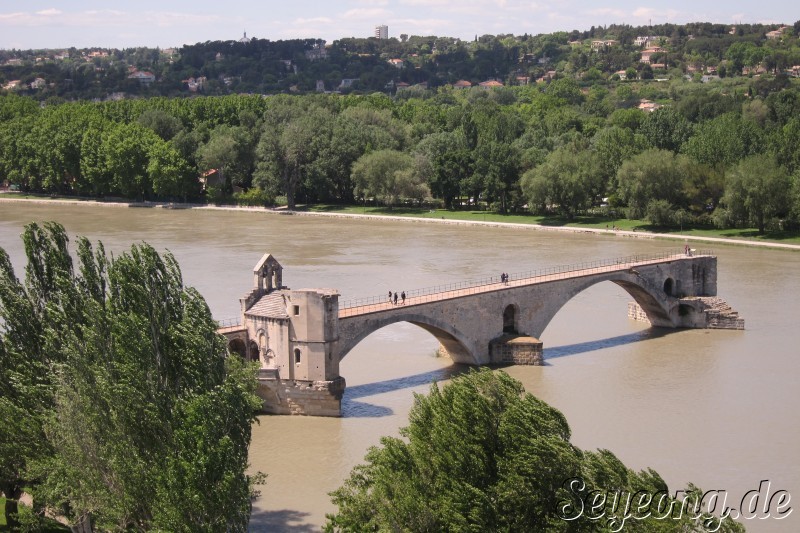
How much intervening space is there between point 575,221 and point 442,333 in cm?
4127

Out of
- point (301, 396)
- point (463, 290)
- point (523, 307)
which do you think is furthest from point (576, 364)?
point (301, 396)

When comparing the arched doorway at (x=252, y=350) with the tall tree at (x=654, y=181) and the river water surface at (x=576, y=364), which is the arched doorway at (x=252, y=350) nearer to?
the river water surface at (x=576, y=364)

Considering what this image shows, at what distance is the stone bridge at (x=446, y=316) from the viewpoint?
3516cm

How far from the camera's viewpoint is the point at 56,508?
23453mm

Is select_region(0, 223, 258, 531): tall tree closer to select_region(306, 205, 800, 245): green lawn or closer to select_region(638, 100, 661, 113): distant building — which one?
select_region(306, 205, 800, 245): green lawn

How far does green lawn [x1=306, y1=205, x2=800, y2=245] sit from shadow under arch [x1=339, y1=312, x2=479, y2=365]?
3431 centimetres

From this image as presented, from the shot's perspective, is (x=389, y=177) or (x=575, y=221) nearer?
(x=575, y=221)

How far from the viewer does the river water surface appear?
30.3 m

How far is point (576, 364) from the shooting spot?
136 feet

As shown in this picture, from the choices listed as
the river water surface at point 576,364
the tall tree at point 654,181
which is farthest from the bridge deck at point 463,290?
the tall tree at point 654,181

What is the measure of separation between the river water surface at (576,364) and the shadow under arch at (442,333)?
0.63 meters

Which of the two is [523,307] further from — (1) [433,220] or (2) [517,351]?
(1) [433,220]

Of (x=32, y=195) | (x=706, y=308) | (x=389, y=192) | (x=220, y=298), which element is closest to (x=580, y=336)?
(x=706, y=308)

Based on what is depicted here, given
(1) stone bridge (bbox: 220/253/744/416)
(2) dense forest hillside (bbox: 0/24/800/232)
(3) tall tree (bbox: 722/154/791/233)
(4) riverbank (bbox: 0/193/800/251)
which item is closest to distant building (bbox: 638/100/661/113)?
(2) dense forest hillside (bbox: 0/24/800/232)
